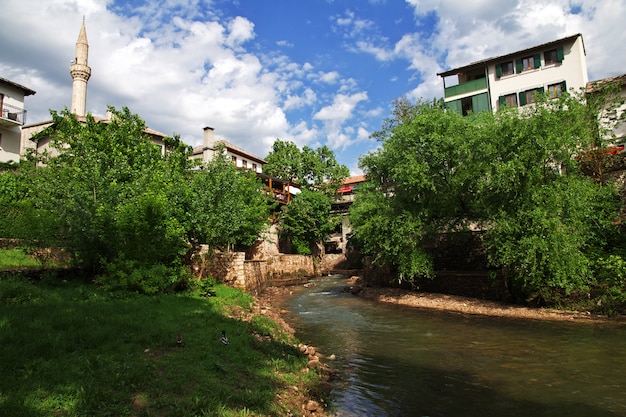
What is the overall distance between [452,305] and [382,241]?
4899 mm

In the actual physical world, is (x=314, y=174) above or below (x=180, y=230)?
above

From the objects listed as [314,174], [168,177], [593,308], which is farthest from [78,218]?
[314,174]

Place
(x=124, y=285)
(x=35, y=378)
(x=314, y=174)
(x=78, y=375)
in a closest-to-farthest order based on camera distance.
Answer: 1. (x=35, y=378)
2. (x=78, y=375)
3. (x=124, y=285)
4. (x=314, y=174)

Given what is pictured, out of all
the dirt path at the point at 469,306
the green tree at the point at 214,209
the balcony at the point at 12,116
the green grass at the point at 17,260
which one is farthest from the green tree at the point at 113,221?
the balcony at the point at 12,116

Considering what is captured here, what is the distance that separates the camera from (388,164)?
21656mm

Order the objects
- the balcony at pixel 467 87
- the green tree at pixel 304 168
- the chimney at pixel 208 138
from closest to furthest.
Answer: the balcony at pixel 467 87
the chimney at pixel 208 138
the green tree at pixel 304 168

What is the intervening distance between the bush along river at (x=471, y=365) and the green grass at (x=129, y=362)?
1730 millimetres

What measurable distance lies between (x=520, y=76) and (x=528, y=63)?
4.11 ft

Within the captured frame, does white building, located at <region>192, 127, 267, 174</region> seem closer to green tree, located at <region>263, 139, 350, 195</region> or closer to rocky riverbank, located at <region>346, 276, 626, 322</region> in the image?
green tree, located at <region>263, 139, 350, 195</region>

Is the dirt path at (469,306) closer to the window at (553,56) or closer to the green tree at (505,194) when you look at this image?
the green tree at (505,194)

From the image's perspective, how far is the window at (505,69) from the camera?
32969 mm

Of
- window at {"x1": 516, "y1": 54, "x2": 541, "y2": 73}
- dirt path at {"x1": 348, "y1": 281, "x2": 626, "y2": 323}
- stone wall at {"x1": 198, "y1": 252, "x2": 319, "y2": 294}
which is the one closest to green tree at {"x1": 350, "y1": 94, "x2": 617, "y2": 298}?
dirt path at {"x1": 348, "y1": 281, "x2": 626, "y2": 323}

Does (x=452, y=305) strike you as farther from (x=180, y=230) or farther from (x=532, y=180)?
(x=180, y=230)

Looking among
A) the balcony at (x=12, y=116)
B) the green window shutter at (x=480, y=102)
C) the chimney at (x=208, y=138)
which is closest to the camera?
the balcony at (x=12, y=116)
